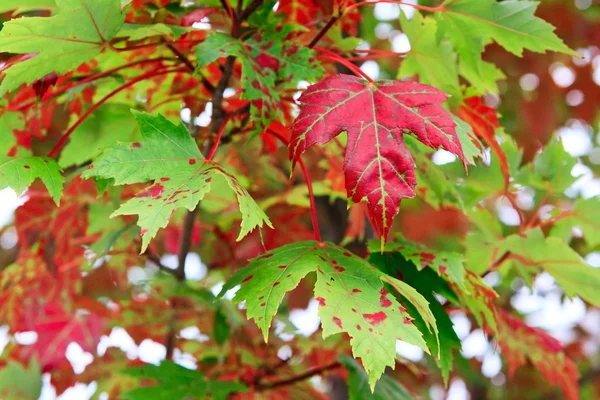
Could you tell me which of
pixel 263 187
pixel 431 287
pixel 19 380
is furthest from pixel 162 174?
pixel 19 380

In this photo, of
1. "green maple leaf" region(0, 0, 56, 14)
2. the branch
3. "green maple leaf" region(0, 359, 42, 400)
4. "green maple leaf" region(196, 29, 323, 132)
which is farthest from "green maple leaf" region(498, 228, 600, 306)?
"green maple leaf" region(0, 359, 42, 400)

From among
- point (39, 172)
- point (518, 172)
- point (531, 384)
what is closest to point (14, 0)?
point (39, 172)

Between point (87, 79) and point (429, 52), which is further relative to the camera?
point (429, 52)

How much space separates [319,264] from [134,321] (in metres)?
0.75

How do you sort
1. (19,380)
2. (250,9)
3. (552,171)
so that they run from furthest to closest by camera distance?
(19,380)
(552,171)
(250,9)

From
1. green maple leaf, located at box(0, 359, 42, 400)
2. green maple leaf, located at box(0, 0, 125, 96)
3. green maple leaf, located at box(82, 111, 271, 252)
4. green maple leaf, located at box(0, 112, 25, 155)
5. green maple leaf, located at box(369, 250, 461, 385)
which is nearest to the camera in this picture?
green maple leaf, located at box(82, 111, 271, 252)

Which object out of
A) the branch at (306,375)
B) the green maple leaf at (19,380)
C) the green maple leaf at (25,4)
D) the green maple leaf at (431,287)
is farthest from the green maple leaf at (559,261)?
the green maple leaf at (19,380)

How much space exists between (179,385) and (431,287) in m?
0.48

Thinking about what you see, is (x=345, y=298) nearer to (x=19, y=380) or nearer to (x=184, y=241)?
(x=184, y=241)

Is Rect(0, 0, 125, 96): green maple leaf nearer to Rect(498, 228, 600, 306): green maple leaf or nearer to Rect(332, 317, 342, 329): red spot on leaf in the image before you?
Rect(332, 317, 342, 329): red spot on leaf

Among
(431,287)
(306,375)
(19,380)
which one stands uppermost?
(431,287)

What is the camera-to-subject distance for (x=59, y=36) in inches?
36.7

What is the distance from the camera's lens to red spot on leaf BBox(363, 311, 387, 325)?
0.80 meters

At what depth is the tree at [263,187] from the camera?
833mm
